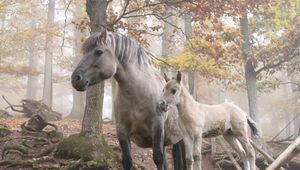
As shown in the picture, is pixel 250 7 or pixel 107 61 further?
pixel 250 7

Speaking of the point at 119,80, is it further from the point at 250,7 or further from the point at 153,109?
the point at 250,7

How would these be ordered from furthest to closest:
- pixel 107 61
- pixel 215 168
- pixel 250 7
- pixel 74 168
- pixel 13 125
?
pixel 13 125, pixel 215 168, pixel 250 7, pixel 74 168, pixel 107 61

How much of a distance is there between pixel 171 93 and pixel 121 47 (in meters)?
1.20

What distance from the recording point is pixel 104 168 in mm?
7402

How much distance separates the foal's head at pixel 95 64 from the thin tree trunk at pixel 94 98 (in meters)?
3.34

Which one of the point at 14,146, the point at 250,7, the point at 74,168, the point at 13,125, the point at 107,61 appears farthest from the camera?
the point at 13,125

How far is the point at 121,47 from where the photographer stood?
5086mm

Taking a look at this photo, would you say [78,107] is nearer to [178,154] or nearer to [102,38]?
[178,154]

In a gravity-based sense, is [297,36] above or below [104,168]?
above

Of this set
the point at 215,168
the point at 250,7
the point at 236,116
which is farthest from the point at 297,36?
the point at 236,116

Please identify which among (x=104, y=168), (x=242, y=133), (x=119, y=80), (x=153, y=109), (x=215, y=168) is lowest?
(x=215, y=168)

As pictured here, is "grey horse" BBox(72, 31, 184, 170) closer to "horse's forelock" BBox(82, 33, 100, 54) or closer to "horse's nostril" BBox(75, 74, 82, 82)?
"horse's forelock" BBox(82, 33, 100, 54)

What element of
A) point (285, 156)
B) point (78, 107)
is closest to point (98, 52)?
point (285, 156)

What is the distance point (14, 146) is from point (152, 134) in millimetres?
5044
